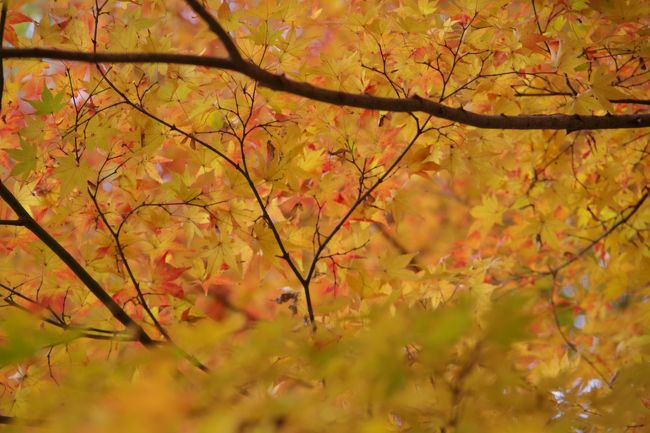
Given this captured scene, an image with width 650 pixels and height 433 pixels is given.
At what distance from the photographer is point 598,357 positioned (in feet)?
7.95

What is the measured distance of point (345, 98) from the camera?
1136mm

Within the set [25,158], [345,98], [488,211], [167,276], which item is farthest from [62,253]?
[488,211]

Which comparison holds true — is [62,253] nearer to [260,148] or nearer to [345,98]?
[260,148]

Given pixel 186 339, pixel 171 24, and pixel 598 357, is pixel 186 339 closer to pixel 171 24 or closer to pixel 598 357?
pixel 171 24

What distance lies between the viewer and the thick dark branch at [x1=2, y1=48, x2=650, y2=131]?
3.34 ft

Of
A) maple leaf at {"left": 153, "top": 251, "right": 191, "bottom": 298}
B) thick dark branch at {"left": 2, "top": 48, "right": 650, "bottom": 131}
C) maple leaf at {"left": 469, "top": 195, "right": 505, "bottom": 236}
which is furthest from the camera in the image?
maple leaf at {"left": 469, "top": 195, "right": 505, "bottom": 236}

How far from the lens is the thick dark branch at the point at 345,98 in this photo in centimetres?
102

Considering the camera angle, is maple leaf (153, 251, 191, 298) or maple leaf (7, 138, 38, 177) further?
maple leaf (153, 251, 191, 298)

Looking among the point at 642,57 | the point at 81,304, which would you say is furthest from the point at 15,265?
the point at 642,57

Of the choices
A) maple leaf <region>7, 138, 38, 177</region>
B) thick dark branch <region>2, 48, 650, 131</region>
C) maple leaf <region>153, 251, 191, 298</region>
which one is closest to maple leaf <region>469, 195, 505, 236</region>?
thick dark branch <region>2, 48, 650, 131</region>

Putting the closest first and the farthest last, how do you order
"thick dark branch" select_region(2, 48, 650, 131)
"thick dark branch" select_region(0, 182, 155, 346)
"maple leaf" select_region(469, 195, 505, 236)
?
"thick dark branch" select_region(2, 48, 650, 131), "thick dark branch" select_region(0, 182, 155, 346), "maple leaf" select_region(469, 195, 505, 236)

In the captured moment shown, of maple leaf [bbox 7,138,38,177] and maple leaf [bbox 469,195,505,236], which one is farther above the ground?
maple leaf [bbox 469,195,505,236]

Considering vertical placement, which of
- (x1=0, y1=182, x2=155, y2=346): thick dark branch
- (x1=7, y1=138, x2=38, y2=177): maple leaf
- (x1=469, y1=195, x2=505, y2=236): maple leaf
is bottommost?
(x1=0, y1=182, x2=155, y2=346): thick dark branch

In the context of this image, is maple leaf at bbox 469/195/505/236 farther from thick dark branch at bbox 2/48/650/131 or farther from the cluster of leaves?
thick dark branch at bbox 2/48/650/131
